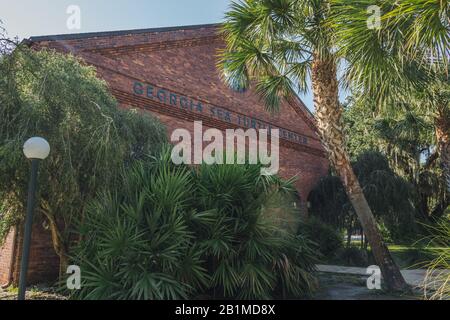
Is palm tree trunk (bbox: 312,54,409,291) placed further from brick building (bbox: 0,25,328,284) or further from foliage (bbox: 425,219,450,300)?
brick building (bbox: 0,25,328,284)

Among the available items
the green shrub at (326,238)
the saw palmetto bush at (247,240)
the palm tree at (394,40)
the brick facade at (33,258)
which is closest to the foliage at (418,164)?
the green shrub at (326,238)

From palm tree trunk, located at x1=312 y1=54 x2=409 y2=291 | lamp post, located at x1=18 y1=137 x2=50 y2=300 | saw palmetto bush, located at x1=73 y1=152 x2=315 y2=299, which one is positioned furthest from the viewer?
palm tree trunk, located at x1=312 y1=54 x2=409 y2=291

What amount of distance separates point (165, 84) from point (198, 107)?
4.73 feet

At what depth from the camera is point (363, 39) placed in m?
6.24

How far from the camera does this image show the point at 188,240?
21.3 feet

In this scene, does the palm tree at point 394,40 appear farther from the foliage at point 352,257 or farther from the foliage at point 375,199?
the foliage at point 352,257

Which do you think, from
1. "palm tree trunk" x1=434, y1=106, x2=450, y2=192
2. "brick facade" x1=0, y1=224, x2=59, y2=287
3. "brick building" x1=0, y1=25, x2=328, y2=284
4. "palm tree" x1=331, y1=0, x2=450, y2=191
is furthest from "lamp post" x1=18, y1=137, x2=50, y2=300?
"palm tree trunk" x1=434, y1=106, x2=450, y2=192

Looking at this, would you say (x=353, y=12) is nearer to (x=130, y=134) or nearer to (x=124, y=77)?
(x=130, y=134)

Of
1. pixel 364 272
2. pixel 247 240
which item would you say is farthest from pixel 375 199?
pixel 247 240

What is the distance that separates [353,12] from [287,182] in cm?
385

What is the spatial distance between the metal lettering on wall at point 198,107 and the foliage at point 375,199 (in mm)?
2902

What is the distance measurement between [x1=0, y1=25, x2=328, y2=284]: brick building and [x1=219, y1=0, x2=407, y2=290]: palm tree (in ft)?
9.47

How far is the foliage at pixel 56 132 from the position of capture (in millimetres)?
5777

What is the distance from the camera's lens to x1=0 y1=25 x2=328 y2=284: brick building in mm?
8781
